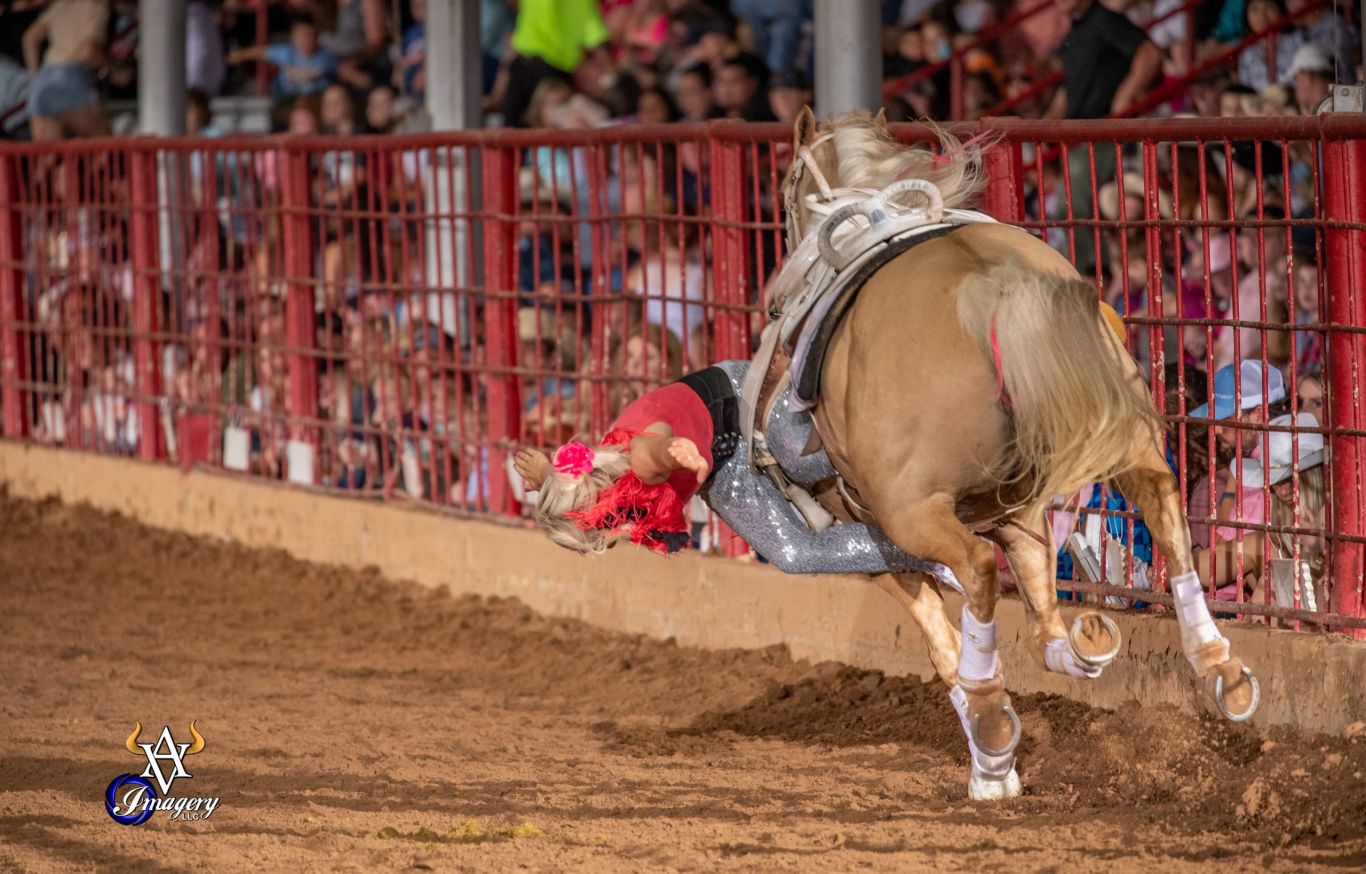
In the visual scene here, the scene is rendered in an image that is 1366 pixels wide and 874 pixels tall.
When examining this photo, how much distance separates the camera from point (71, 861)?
15.1 ft

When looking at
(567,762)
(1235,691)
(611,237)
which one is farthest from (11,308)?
(1235,691)

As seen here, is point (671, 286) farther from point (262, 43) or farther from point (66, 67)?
point (66, 67)

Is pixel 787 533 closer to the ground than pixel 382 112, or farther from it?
closer to the ground

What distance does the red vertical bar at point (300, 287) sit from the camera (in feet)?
30.5

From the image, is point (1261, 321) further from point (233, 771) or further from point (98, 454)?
point (98, 454)

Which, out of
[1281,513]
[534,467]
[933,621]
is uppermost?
[534,467]

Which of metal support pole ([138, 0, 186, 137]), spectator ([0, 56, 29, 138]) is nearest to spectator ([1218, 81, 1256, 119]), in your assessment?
metal support pole ([138, 0, 186, 137])

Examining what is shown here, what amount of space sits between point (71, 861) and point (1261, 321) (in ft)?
11.7

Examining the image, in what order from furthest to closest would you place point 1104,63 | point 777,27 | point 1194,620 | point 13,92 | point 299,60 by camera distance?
point 13,92
point 299,60
point 777,27
point 1104,63
point 1194,620

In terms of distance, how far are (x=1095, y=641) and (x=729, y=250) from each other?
2.88m

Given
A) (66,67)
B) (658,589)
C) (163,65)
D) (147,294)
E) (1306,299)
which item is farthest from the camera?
(66,67)

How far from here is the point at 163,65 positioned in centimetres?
1170

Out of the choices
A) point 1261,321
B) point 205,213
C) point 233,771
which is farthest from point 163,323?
point 1261,321

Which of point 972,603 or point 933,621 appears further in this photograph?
point 933,621
